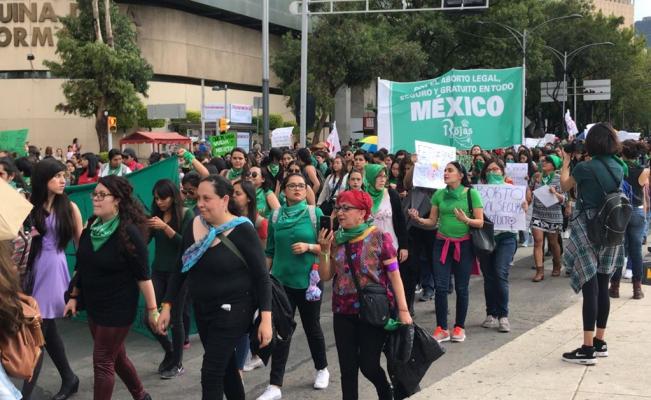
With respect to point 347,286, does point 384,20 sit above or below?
above

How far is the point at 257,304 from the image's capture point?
15.2 ft

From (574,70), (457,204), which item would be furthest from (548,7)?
(457,204)

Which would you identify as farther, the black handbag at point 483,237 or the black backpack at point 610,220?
the black handbag at point 483,237

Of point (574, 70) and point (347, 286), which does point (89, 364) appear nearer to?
point (347, 286)

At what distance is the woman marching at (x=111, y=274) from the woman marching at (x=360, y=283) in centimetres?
116

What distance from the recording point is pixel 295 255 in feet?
19.3

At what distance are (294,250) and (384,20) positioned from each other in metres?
36.3

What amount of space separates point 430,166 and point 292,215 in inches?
125

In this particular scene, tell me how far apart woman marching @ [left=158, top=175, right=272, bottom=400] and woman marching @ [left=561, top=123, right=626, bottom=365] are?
2.77 metres

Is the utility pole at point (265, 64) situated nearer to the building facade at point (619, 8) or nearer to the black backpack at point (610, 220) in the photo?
the black backpack at point (610, 220)

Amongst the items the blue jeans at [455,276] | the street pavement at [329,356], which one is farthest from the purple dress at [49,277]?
the blue jeans at [455,276]

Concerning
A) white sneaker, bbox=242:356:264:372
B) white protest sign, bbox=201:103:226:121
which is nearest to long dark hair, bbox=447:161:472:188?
white sneaker, bbox=242:356:264:372

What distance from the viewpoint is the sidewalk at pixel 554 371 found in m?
5.58

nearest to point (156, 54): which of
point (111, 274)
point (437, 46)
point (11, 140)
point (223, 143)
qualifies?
point (437, 46)
